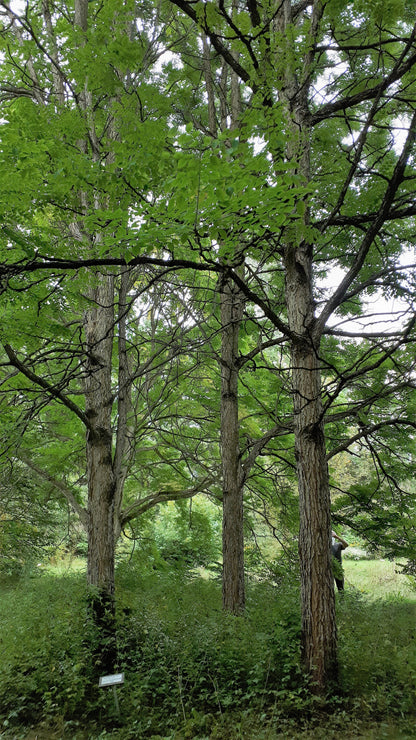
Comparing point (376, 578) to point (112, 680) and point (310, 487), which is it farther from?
point (112, 680)

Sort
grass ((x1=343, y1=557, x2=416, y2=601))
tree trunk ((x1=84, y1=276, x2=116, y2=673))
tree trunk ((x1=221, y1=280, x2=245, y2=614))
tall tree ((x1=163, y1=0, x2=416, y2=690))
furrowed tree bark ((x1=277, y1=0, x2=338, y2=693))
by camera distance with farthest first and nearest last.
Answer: grass ((x1=343, y1=557, x2=416, y2=601)), tree trunk ((x1=221, y1=280, x2=245, y2=614)), tree trunk ((x1=84, y1=276, x2=116, y2=673)), furrowed tree bark ((x1=277, y1=0, x2=338, y2=693)), tall tree ((x1=163, y1=0, x2=416, y2=690))

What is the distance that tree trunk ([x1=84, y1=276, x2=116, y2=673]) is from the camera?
5.09 metres

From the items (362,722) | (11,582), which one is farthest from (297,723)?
(11,582)

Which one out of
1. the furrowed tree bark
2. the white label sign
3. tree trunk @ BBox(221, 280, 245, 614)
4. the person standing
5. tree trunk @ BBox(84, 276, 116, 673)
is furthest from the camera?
the person standing

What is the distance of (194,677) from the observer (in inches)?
169

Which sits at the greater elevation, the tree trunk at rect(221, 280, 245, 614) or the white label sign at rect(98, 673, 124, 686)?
the tree trunk at rect(221, 280, 245, 614)

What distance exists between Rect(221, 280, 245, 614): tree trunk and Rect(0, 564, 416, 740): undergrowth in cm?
58

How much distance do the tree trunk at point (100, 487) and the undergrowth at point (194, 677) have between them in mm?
194

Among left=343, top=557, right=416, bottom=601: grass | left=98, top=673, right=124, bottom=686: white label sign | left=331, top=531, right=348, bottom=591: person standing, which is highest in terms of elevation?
left=331, top=531, right=348, bottom=591: person standing

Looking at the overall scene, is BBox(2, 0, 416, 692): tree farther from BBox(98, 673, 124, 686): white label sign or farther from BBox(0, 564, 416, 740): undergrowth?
BBox(98, 673, 124, 686): white label sign

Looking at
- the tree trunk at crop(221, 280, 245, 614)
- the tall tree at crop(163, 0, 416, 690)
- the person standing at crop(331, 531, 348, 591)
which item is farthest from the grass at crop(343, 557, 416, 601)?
the tall tree at crop(163, 0, 416, 690)

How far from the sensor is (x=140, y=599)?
20.3 ft

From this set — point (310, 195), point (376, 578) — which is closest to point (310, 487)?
point (310, 195)

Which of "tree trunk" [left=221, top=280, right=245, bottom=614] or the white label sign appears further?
"tree trunk" [left=221, top=280, right=245, bottom=614]
